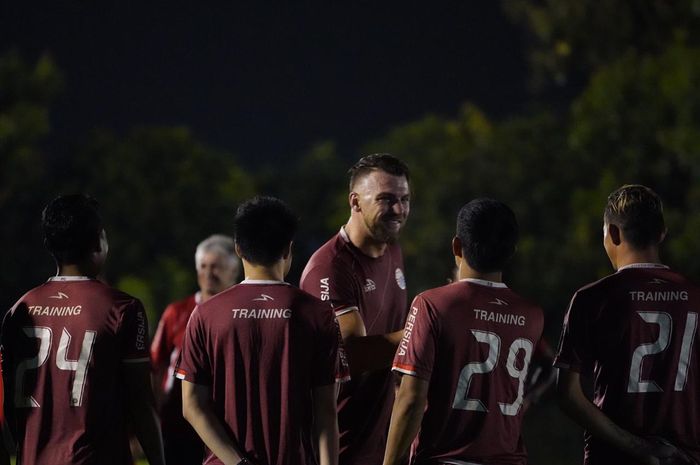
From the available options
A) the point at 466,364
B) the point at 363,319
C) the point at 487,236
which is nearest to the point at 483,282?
the point at 487,236

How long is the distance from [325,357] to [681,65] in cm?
2827

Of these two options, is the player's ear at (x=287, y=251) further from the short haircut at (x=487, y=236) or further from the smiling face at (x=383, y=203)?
the smiling face at (x=383, y=203)

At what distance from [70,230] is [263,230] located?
35.8 inches

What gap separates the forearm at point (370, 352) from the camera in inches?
222

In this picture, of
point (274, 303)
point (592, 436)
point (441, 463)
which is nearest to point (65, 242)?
point (274, 303)

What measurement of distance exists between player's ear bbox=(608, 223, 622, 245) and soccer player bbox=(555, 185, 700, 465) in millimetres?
160

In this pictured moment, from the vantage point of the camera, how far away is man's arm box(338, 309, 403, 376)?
18.4ft

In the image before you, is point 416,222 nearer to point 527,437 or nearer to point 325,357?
point 527,437

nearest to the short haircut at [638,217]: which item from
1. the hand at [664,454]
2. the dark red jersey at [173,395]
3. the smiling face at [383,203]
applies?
the hand at [664,454]

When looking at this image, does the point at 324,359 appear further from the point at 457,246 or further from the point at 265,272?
the point at 457,246

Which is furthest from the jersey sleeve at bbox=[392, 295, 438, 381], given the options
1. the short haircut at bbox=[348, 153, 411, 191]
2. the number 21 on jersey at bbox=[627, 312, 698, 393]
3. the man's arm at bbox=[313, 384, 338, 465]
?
the short haircut at bbox=[348, 153, 411, 191]

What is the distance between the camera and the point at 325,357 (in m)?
4.73

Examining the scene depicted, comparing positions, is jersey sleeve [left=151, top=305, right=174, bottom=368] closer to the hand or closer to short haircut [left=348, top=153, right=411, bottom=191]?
short haircut [left=348, top=153, right=411, bottom=191]

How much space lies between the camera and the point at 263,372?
15.3ft
